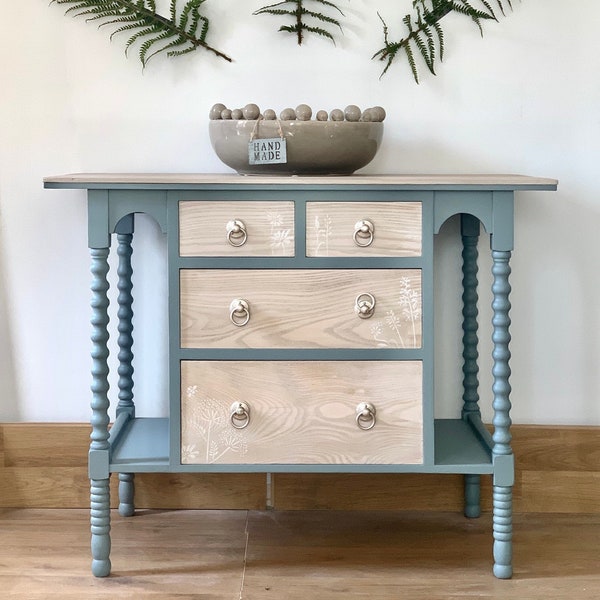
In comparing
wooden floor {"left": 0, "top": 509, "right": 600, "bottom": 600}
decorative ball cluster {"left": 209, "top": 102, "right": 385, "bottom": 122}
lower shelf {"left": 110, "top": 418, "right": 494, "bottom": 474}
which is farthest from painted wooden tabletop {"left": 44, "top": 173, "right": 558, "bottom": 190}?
wooden floor {"left": 0, "top": 509, "right": 600, "bottom": 600}

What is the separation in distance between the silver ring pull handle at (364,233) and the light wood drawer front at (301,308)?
6 cm

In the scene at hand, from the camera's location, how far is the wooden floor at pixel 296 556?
6.11ft

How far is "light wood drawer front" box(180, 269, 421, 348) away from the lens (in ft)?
6.06

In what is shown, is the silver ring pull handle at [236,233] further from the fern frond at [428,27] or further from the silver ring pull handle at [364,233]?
the fern frond at [428,27]

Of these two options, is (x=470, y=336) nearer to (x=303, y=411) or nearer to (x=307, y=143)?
(x=303, y=411)

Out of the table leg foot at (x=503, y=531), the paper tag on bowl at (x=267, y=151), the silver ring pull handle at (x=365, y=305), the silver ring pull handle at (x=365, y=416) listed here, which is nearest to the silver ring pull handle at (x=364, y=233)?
the silver ring pull handle at (x=365, y=305)

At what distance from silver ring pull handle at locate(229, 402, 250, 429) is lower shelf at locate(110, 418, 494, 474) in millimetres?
91

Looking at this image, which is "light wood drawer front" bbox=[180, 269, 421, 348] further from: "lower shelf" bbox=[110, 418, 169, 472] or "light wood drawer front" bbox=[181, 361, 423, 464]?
"lower shelf" bbox=[110, 418, 169, 472]

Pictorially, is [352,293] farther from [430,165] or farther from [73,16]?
[73,16]

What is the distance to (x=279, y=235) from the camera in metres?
1.84

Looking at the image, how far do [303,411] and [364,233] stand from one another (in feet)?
1.28

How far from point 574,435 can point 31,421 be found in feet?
4.54

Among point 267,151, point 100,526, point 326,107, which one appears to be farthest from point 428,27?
point 100,526

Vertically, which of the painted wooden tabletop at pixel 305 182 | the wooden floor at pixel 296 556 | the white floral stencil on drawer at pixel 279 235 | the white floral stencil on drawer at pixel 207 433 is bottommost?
the wooden floor at pixel 296 556
